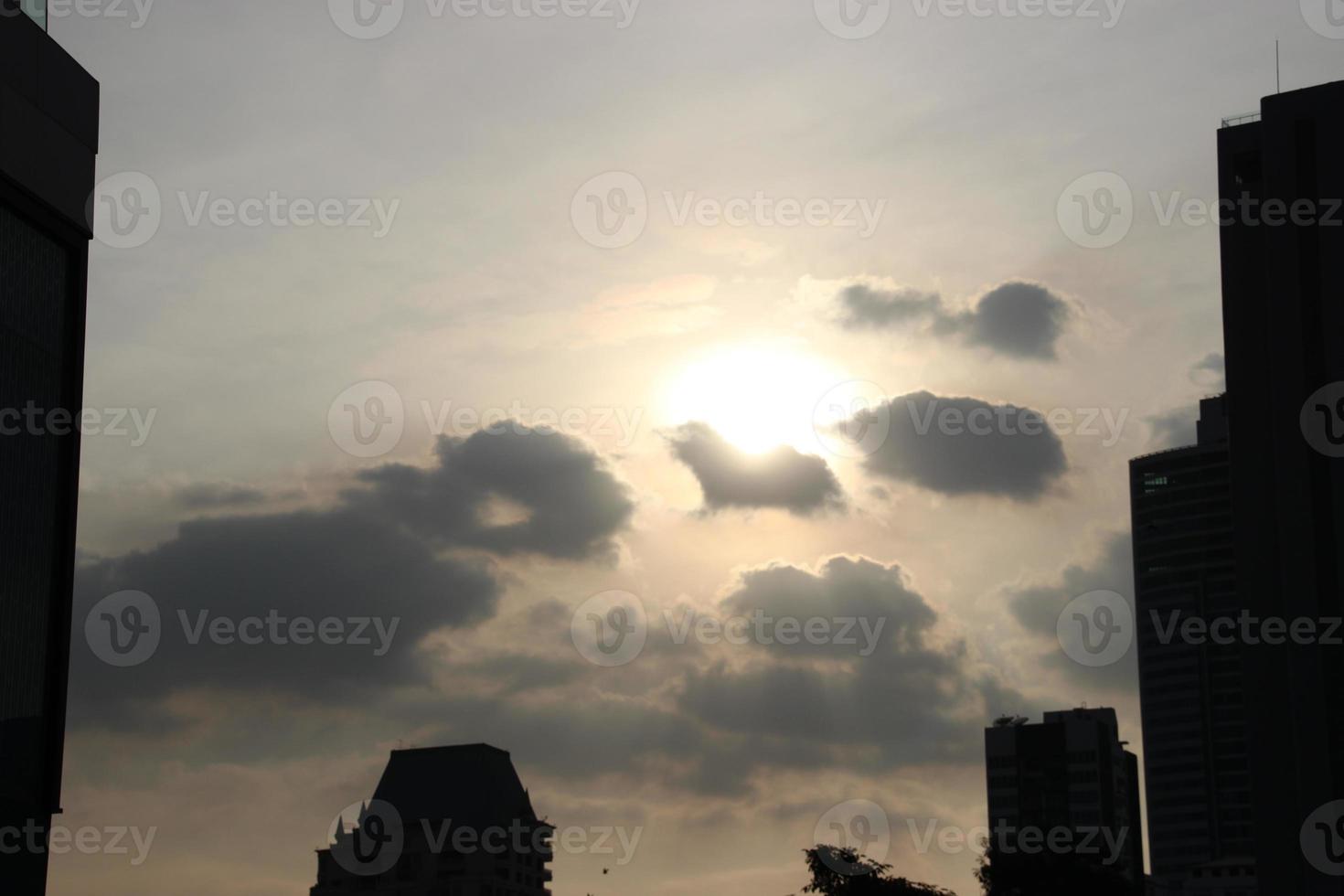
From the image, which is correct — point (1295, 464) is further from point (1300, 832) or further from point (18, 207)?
point (18, 207)

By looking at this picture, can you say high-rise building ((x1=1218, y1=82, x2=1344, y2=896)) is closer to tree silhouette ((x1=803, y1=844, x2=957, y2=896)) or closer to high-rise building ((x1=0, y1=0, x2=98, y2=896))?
tree silhouette ((x1=803, y1=844, x2=957, y2=896))

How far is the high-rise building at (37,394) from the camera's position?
67.1 metres

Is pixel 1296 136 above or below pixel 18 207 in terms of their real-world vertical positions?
above

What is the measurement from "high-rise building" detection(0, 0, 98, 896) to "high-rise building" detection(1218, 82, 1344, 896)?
6511 centimetres

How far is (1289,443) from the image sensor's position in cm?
9638

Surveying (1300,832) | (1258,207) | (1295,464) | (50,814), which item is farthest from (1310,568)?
(50,814)

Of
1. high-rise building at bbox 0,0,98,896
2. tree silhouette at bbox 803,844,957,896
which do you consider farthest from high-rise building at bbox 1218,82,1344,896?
high-rise building at bbox 0,0,98,896

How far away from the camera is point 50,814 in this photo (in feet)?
224

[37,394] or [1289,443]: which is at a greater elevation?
[1289,443]

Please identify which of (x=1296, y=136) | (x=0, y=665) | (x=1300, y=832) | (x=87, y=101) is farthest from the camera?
(x=1296, y=136)

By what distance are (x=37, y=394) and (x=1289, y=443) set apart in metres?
68.7

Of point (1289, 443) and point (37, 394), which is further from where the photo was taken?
point (1289, 443)

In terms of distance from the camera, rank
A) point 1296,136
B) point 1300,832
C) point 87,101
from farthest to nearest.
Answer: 1. point 1296,136
2. point 1300,832
3. point 87,101

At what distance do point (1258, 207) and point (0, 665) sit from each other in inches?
2971
